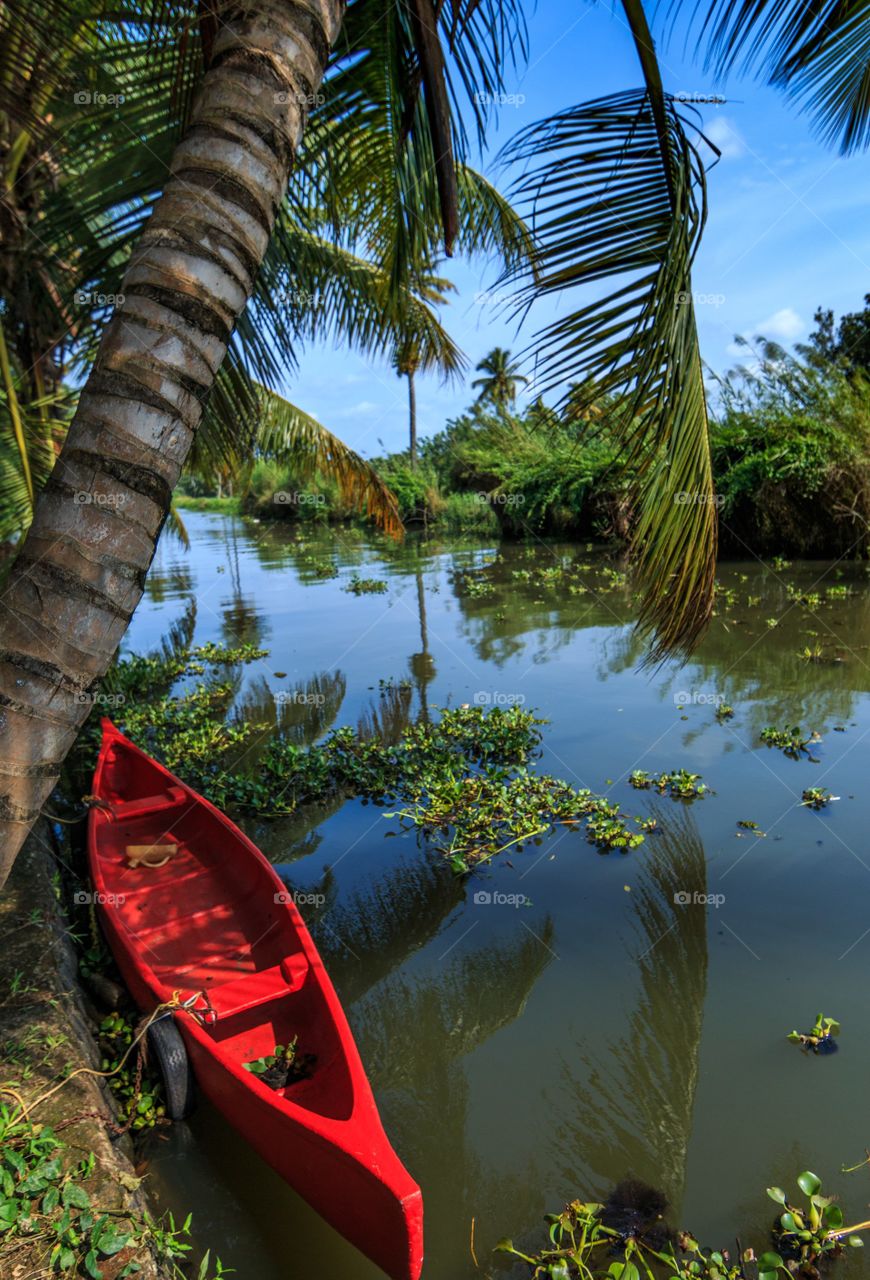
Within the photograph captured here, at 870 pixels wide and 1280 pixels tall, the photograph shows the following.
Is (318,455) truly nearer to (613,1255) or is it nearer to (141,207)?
(141,207)

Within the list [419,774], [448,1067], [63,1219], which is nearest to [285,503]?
[419,774]

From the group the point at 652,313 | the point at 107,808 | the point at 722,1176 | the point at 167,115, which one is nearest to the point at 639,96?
the point at 652,313

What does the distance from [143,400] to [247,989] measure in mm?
2679

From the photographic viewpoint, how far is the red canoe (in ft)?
7.46

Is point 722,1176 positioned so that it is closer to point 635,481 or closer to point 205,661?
point 635,481

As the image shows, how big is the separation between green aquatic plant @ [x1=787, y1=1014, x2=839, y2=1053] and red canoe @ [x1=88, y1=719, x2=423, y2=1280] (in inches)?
79.8

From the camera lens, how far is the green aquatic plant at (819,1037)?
3.32 metres

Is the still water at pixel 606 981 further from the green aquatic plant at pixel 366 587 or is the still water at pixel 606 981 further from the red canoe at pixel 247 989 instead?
the green aquatic plant at pixel 366 587

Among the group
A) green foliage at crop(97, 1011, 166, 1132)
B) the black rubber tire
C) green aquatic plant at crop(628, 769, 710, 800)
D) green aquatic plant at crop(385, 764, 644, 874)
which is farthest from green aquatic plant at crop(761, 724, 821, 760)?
green foliage at crop(97, 1011, 166, 1132)

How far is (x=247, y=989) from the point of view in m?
3.47

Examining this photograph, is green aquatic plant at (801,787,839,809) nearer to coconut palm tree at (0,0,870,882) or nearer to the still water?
the still water

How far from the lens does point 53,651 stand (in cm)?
205

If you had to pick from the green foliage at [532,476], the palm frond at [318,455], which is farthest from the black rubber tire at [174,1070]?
the green foliage at [532,476]

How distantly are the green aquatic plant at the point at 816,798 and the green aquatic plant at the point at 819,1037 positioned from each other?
7.71 feet
